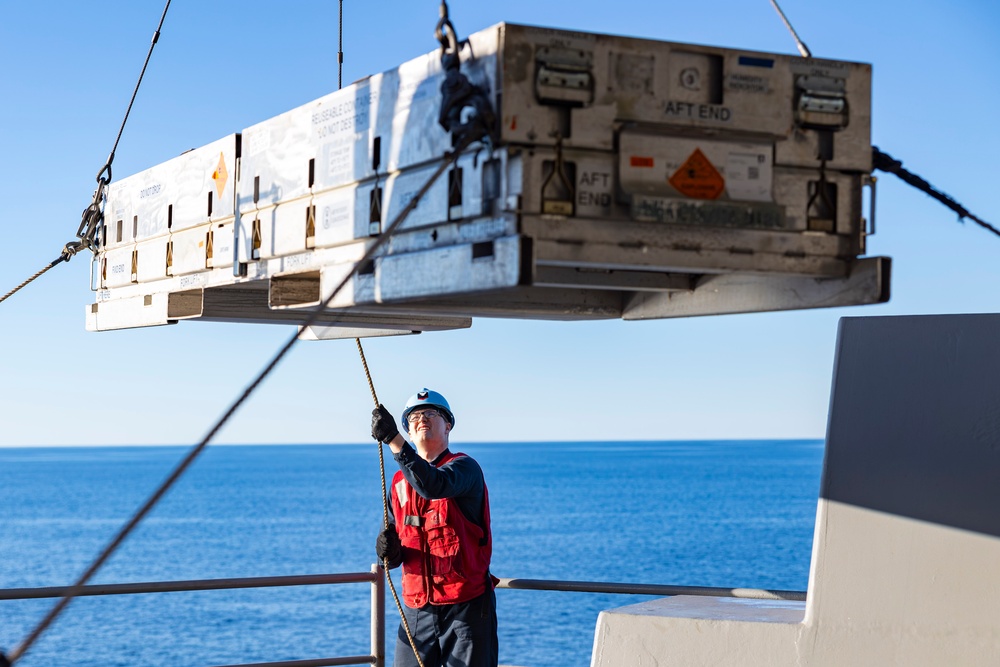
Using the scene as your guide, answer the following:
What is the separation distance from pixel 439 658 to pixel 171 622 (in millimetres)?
69019

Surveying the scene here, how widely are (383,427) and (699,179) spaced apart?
9.67ft

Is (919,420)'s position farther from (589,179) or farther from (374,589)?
(374,589)

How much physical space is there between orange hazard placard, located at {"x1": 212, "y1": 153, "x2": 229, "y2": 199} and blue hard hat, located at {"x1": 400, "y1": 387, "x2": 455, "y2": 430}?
1563 mm

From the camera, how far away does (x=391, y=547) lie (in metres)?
7.04

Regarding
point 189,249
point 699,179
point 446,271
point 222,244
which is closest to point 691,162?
point 699,179

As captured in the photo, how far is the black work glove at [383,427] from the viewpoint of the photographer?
6.86 meters

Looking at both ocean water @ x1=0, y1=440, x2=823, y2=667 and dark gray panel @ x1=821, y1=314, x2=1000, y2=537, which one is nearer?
dark gray panel @ x1=821, y1=314, x2=1000, y2=537

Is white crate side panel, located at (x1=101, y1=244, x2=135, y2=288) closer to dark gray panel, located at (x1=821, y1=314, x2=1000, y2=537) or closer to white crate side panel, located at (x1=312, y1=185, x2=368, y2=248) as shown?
white crate side panel, located at (x1=312, y1=185, x2=368, y2=248)

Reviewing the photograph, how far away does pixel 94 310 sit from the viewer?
24.8 feet

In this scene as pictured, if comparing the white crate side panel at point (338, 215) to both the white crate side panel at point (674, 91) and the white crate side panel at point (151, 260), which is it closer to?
the white crate side panel at point (674, 91)

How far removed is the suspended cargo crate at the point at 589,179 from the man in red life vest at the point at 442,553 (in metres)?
1.47

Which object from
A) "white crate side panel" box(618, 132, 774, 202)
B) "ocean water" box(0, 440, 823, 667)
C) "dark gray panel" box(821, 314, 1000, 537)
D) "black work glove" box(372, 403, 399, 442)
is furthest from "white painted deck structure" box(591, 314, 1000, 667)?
"ocean water" box(0, 440, 823, 667)

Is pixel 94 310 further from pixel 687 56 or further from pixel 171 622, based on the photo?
pixel 171 622

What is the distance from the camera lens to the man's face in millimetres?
6945
